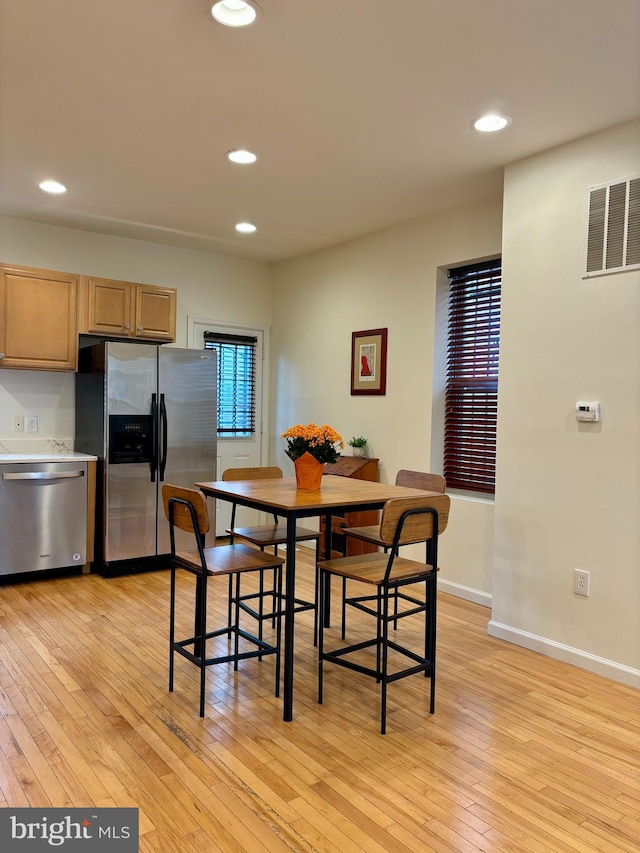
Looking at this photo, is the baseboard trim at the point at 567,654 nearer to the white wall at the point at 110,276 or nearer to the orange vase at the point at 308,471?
the orange vase at the point at 308,471

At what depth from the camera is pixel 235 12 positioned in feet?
7.26

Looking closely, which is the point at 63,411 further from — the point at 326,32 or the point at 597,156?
the point at 597,156

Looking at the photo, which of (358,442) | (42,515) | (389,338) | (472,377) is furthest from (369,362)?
(42,515)

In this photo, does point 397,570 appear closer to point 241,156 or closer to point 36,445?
point 241,156

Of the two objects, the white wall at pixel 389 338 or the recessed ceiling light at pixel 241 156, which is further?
the white wall at pixel 389 338

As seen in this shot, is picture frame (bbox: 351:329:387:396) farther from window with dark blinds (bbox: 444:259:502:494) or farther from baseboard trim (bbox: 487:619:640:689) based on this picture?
baseboard trim (bbox: 487:619:640:689)

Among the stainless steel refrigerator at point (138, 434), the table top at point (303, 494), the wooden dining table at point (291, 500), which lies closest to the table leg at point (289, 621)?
the wooden dining table at point (291, 500)

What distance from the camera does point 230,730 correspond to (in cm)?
246

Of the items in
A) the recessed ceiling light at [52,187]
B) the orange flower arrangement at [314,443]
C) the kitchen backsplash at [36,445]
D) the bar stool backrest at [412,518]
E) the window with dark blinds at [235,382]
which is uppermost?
the recessed ceiling light at [52,187]

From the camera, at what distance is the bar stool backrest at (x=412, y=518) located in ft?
8.11

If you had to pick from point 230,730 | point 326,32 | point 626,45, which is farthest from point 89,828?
point 626,45

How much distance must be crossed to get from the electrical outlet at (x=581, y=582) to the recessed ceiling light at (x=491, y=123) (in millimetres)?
2268

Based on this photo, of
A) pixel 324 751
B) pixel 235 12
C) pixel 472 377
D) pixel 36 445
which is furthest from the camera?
pixel 36 445

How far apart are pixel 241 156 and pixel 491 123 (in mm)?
1369
